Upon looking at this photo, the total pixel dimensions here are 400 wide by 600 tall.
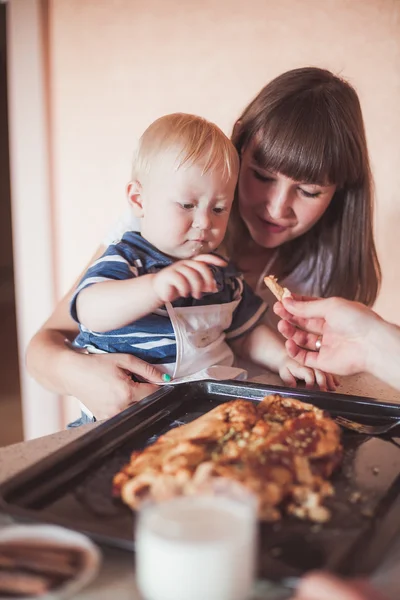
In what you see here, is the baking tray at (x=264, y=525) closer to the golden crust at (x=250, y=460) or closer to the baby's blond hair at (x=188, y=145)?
the golden crust at (x=250, y=460)

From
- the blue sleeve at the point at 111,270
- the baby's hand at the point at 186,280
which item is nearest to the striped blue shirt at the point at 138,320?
the blue sleeve at the point at 111,270

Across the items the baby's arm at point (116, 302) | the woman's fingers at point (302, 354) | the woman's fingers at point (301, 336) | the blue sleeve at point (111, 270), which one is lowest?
the woman's fingers at point (302, 354)

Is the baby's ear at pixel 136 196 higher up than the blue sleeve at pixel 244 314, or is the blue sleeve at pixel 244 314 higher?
the baby's ear at pixel 136 196

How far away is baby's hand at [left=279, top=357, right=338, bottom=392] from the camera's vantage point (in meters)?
1.43

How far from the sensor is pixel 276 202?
1.70 m

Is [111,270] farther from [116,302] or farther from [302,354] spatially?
[302,354]

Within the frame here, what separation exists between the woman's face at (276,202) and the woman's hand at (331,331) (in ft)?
1.34

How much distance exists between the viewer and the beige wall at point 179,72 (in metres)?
2.28

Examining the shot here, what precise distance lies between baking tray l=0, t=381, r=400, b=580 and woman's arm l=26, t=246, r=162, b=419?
0.20 metres

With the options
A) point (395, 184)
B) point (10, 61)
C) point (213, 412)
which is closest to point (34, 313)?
point (10, 61)

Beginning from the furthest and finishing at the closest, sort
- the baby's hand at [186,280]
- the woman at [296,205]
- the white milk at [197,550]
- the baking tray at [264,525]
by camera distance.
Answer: the woman at [296,205] → the baby's hand at [186,280] → the baking tray at [264,525] → the white milk at [197,550]

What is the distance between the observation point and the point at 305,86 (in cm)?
174

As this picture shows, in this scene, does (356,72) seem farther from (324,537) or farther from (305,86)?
(324,537)

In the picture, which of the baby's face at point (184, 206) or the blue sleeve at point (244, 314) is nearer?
the baby's face at point (184, 206)
